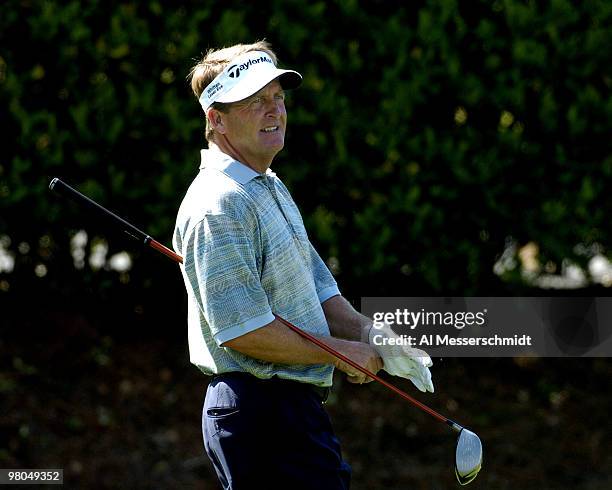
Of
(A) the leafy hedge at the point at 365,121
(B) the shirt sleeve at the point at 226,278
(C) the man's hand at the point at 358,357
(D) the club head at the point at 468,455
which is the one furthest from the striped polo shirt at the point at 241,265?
(A) the leafy hedge at the point at 365,121

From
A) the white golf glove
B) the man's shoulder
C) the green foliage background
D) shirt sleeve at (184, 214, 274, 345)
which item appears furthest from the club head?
the green foliage background

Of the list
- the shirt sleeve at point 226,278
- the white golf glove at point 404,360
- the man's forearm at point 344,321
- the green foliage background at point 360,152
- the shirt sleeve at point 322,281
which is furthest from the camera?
the green foliage background at point 360,152

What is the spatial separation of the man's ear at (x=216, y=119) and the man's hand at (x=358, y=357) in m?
0.83

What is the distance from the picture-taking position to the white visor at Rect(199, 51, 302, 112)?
12.4ft

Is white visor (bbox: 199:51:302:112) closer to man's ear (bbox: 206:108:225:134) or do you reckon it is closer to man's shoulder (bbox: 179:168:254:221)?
man's ear (bbox: 206:108:225:134)

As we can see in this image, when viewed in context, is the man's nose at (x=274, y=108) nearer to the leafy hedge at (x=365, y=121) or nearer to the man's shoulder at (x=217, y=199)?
the man's shoulder at (x=217, y=199)

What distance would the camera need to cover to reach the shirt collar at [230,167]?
12.1ft

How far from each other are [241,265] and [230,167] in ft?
1.26

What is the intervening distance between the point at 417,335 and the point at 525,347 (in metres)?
1.37

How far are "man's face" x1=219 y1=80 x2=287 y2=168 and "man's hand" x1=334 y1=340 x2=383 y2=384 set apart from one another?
669 mm

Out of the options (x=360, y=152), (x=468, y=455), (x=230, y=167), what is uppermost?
(x=230, y=167)

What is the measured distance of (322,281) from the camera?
4188 millimetres

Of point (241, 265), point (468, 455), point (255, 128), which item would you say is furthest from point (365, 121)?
point (241, 265)

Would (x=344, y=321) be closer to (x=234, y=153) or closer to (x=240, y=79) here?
(x=234, y=153)
